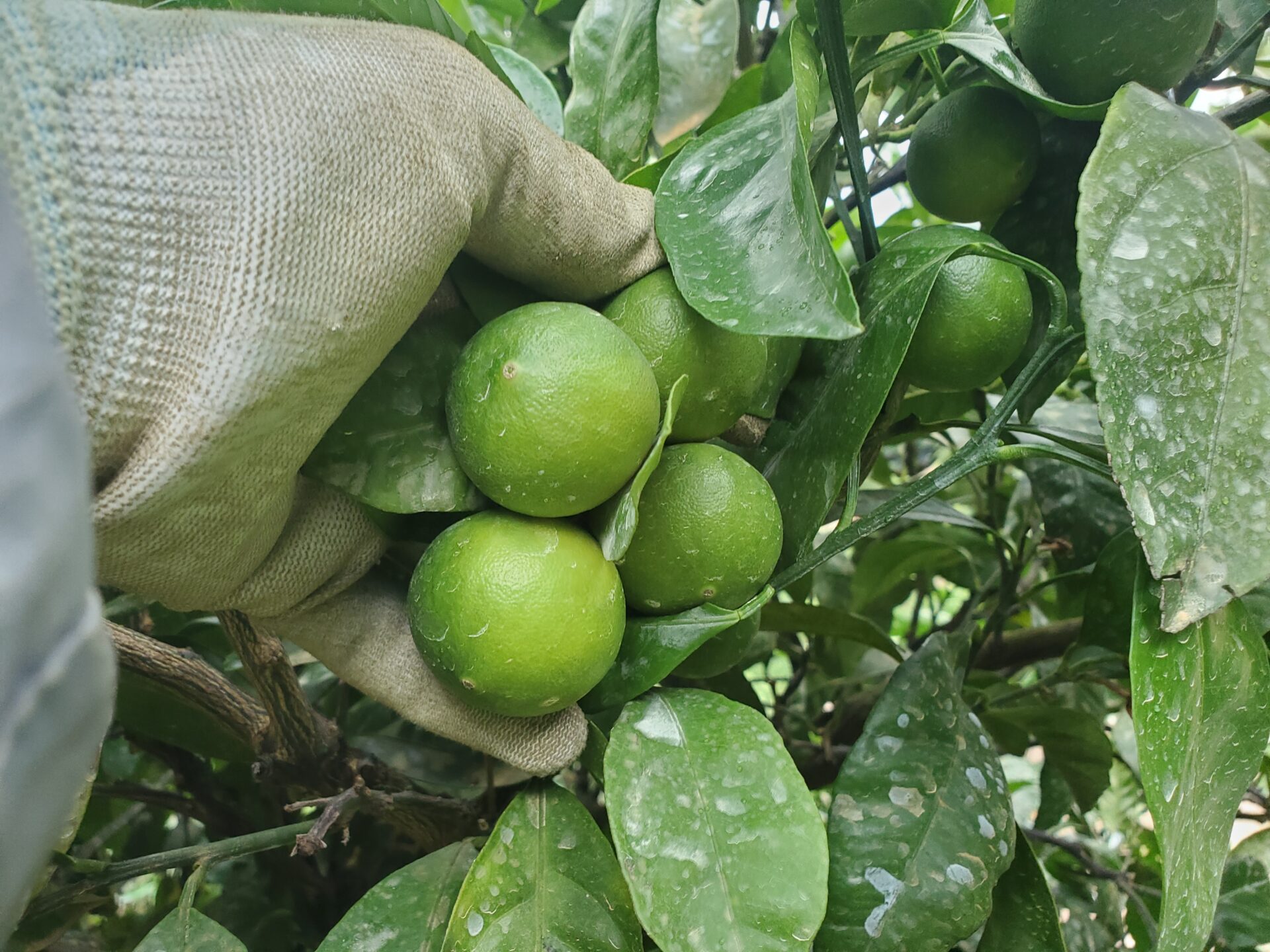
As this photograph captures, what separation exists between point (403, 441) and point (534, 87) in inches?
14.4

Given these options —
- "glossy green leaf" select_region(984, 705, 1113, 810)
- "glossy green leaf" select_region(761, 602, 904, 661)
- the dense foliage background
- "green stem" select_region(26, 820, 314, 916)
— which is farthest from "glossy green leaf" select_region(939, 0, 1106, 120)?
"green stem" select_region(26, 820, 314, 916)

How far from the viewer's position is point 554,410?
1.37ft

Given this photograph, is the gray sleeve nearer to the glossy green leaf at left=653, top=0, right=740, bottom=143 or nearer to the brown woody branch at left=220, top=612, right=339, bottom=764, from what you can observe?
the brown woody branch at left=220, top=612, right=339, bottom=764

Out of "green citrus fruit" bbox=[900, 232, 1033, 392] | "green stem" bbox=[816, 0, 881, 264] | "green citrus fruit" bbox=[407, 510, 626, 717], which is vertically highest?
"green stem" bbox=[816, 0, 881, 264]

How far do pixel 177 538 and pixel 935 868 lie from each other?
474 mm

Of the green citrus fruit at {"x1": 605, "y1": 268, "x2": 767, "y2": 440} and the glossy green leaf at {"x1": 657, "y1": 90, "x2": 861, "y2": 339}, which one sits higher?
the glossy green leaf at {"x1": 657, "y1": 90, "x2": 861, "y2": 339}

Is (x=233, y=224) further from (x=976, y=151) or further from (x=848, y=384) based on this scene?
(x=976, y=151)

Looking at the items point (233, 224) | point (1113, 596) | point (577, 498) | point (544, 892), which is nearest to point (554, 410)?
point (577, 498)

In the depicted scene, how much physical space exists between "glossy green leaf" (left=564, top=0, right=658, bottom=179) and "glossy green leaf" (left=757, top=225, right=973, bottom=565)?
0.63 ft

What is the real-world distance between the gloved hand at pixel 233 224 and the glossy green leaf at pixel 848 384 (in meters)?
0.20

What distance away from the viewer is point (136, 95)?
0.32 metres

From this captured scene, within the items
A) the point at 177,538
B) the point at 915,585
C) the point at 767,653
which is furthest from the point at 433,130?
the point at 915,585

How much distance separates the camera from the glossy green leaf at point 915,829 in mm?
498

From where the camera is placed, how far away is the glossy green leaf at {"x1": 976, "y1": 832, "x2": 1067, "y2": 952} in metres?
0.58
